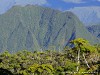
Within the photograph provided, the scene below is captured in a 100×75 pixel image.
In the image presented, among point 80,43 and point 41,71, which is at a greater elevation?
point 80,43

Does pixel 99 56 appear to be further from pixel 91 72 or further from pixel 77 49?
Answer: pixel 91 72

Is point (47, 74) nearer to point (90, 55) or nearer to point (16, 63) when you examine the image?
point (90, 55)


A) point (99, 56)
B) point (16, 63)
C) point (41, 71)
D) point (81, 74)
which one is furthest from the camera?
point (16, 63)

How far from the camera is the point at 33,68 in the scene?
33.5 m

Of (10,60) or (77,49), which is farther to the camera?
(10,60)

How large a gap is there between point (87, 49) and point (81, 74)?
779 centimetres

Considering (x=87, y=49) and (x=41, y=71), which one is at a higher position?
(x=87, y=49)

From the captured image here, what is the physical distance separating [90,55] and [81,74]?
13.1m

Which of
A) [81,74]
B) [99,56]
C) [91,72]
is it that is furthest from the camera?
[99,56]

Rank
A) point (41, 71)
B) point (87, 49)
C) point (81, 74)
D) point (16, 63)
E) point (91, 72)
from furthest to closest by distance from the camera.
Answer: point (16, 63) < point (41, 71) < point (87, 49) < point (91, 72) < point (81, 74)

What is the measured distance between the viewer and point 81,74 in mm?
20938

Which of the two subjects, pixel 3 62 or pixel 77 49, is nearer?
pixel 77 49

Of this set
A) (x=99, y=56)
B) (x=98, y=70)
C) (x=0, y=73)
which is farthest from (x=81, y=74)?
(x=99, y=56)

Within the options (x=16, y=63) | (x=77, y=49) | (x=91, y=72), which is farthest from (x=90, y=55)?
(x=16, y=63)
